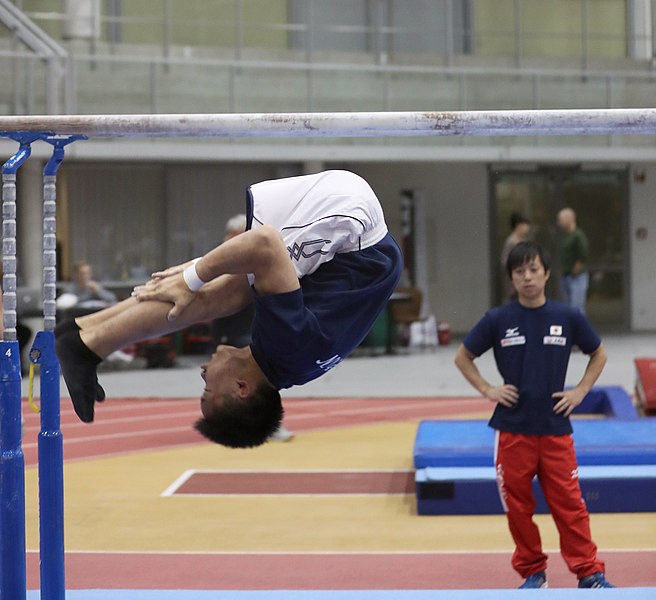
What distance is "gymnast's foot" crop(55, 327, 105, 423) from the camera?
3281mm

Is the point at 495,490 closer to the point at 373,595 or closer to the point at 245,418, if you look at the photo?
the point at 373,595

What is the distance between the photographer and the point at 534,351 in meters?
5.00

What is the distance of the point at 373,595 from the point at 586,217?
15820 millimetres

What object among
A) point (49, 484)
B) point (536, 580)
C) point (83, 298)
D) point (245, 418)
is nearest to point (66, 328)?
point (49, 484)

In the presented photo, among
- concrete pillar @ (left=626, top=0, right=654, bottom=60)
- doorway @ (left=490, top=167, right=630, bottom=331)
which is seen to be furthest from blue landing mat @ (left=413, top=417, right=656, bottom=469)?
concrete pillar @ (left=626, top=0, right=654, bottom=60)

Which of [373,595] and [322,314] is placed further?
[373,595]

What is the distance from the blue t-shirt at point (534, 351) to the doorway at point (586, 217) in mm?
13468

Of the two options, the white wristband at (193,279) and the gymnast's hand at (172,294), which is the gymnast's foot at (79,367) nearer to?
the gymnast's hand at (172,294)

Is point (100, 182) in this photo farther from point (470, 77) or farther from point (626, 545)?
point (626, 545)

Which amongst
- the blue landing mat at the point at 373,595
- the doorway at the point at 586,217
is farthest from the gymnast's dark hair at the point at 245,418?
the doorway at the point at 586,217

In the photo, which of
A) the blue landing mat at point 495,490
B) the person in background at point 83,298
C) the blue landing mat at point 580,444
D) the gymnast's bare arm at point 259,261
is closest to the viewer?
the gymnast's bare arm at point 259,261

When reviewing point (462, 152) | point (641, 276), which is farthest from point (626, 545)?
point (641, 276)

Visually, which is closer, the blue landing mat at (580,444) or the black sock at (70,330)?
the black sock at (70,330)

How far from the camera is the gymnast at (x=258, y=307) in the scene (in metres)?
3.28
